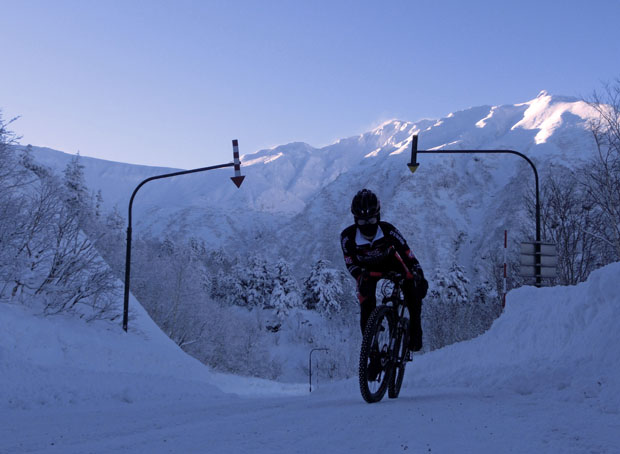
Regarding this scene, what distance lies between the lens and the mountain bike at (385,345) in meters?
5.77

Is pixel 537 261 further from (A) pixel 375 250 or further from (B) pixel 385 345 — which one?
(A) pixel 375 250

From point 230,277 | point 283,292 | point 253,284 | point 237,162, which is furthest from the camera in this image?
point 230,277

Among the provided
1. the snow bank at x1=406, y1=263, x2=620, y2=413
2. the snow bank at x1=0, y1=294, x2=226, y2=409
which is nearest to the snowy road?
the snow bank at x1=406, y1=263, x2=620, y2=413

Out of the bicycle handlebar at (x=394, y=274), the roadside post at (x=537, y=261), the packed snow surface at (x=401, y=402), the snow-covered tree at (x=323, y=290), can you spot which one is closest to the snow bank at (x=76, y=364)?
the packed snow surface at (x=401, y=402)

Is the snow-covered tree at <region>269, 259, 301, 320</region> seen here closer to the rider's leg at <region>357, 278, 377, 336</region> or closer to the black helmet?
the rider's leg at <region>357, 278, 377, 336</region>

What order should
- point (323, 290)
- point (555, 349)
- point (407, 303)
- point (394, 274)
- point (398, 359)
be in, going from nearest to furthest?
point (394, 274) < point (407, 303) < point (398, 359) < point (555, 349) < point (323, 290)

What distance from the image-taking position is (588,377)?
598 centimetres

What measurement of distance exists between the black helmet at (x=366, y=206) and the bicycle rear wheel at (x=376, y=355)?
3.44 ft

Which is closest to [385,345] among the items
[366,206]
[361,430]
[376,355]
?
[376,355]

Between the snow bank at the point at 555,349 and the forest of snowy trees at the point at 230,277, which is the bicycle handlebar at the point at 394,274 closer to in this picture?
the snow bank at the point at 555,349

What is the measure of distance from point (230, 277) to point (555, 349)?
275 ft

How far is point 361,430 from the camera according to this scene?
425 centimetres

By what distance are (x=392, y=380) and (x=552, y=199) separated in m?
29.7

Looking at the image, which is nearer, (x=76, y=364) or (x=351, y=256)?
(x=351, y=256)
